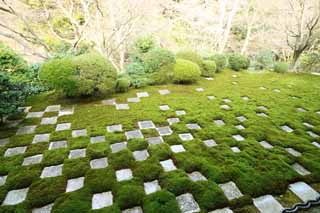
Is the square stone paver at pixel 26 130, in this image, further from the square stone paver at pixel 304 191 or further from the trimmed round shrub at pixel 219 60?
the trimmed round shrub at pixel 219 60

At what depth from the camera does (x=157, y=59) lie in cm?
555

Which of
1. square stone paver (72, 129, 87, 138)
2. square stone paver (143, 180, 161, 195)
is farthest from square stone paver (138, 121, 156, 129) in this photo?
square stone paver (143, 180, 161, 195)

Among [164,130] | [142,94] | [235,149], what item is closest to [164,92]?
[142,94]

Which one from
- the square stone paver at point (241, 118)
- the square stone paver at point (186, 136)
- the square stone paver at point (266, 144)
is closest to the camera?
the square stone paver at point (266, 144)

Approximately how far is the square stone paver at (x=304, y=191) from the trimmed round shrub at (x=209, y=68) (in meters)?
4.61

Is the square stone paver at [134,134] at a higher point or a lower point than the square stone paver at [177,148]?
higher

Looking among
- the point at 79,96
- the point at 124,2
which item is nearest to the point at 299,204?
the point at 79,96

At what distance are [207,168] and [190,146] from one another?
49 centimetres

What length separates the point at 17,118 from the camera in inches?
140

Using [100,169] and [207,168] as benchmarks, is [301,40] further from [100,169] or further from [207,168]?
[100,169]

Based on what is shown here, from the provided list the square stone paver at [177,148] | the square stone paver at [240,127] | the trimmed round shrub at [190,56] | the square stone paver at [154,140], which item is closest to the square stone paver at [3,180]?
the square stone paver at [154,140]

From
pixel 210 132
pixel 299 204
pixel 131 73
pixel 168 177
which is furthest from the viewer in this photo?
pixel 131 73

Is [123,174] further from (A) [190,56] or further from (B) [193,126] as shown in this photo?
(A) [190,56]

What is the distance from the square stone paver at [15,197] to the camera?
198 centimetres
